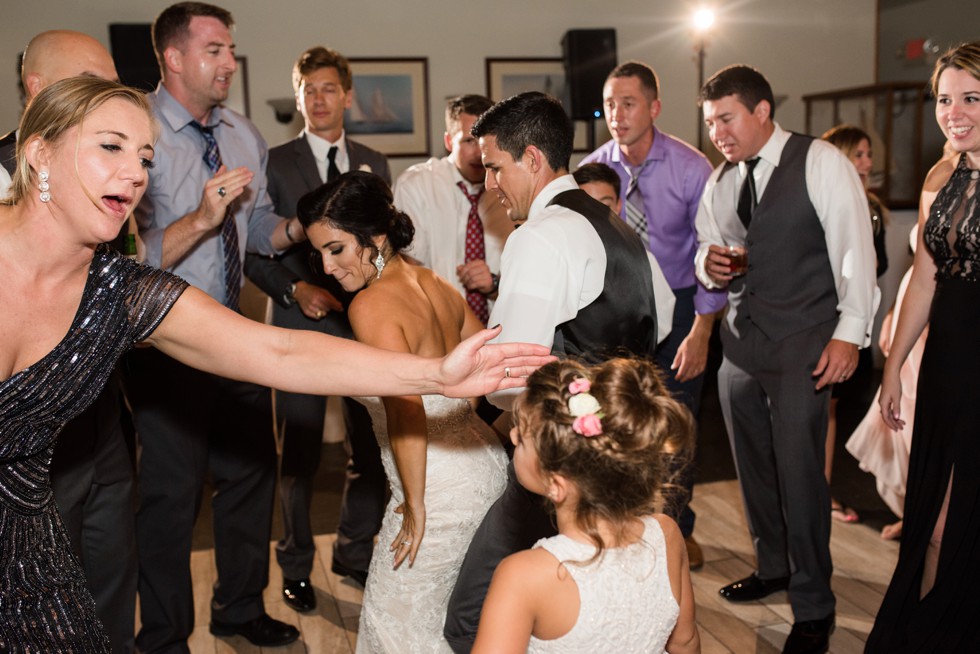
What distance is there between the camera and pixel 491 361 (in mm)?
1722

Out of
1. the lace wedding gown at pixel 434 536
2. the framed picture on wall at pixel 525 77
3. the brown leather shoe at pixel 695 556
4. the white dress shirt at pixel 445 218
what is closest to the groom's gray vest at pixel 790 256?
the brown leather shoe at pixel 695 556

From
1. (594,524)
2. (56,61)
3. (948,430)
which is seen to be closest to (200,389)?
(56,61)

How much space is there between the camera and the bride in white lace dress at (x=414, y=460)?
6.97 ft

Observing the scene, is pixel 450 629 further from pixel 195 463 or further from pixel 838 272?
pixel 838 272

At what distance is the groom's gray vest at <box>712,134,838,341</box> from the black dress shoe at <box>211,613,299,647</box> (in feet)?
6.26

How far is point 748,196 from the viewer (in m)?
2.92

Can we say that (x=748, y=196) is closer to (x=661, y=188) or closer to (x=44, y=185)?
(x=661, y=188)

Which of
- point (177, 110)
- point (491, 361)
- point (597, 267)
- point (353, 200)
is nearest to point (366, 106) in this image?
point (177, 110)

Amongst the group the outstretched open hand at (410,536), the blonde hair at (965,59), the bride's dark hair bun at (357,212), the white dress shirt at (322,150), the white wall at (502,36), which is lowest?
the outstretched open hand at (410,536)

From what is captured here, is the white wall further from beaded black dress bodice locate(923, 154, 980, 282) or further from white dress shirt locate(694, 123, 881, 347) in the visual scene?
beaded black dress bodice locate(923, 154, 980, 282)

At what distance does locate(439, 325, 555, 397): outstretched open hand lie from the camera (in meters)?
1.69

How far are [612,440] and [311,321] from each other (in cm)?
202

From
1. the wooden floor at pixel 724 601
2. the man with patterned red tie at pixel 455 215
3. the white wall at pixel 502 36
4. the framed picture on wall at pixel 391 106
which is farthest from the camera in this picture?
the framed picture on wall at pixel 391 106

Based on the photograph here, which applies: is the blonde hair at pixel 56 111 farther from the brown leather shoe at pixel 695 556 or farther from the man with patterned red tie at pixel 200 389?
the brown leather shoe at pixel 695 556
